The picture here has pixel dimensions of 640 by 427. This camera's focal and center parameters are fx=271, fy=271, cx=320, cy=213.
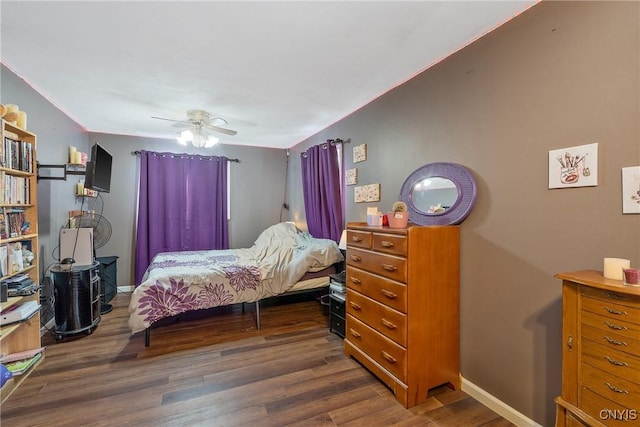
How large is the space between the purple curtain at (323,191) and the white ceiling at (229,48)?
2.41ft

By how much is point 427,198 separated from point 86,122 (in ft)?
14.8

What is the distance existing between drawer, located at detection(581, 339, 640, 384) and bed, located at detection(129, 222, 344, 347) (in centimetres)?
246

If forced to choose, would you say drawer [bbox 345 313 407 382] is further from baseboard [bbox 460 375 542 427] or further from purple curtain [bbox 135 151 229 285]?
purple curtain [bbox 135 151 229 285]

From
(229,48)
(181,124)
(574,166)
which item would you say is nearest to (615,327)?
(574,166)

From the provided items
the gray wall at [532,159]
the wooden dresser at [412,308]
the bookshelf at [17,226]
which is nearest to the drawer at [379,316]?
the wooden dresser at [412,308]

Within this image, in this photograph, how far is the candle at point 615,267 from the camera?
114 centimetres

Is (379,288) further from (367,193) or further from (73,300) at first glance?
(73,300)

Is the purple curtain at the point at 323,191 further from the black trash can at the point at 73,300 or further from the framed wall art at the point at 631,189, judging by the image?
the black trash can at the point at 73,300

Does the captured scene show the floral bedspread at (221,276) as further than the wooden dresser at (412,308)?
Yes

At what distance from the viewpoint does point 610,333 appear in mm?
1047

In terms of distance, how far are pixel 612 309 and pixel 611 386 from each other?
31cm

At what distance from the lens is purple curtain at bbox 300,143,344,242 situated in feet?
11.6

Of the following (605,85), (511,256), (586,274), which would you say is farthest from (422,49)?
(586,274)

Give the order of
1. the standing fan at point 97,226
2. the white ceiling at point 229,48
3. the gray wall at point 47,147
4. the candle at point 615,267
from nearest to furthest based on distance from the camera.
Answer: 1. the candle at point 615,267
2. the white ceiling at point 229,48
3. the gray wall at point 47,147
4. the standing fan at point 97,226
